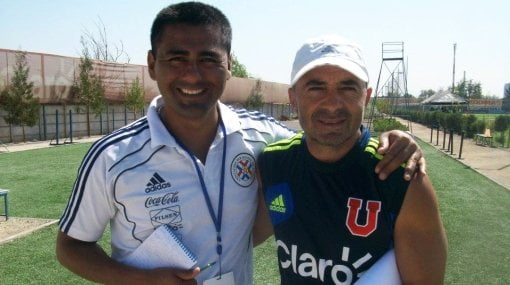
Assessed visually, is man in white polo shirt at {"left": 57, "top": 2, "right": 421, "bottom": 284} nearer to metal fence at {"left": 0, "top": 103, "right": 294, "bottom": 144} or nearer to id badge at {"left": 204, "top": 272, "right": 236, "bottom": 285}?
id badge at {"left": 204, "top": 272, "right": 236, "bottom": 285}

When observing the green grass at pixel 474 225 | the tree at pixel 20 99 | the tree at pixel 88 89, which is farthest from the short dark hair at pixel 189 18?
the tree at pixel 88 89

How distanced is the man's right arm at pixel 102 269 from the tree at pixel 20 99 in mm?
25575

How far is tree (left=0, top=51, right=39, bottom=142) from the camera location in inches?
991

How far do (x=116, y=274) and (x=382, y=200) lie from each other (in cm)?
125

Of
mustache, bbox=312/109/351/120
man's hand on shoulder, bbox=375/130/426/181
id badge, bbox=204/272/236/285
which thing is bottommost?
id badge, bbox=204/272/236/285

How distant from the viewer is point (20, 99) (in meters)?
25.2

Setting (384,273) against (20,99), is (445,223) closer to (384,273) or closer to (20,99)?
(384,273)

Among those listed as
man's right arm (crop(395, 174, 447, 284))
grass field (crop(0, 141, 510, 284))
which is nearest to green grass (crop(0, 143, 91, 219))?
grass field (crop(0, 141, 510, 284))

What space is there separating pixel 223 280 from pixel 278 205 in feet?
1.51

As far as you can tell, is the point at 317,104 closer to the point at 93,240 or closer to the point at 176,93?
the point at 176,93

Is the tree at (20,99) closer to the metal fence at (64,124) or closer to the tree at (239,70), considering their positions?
the metal fence at (64,124)

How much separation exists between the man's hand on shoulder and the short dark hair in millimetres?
982

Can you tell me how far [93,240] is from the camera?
238 cm

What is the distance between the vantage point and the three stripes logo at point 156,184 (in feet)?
7.50
